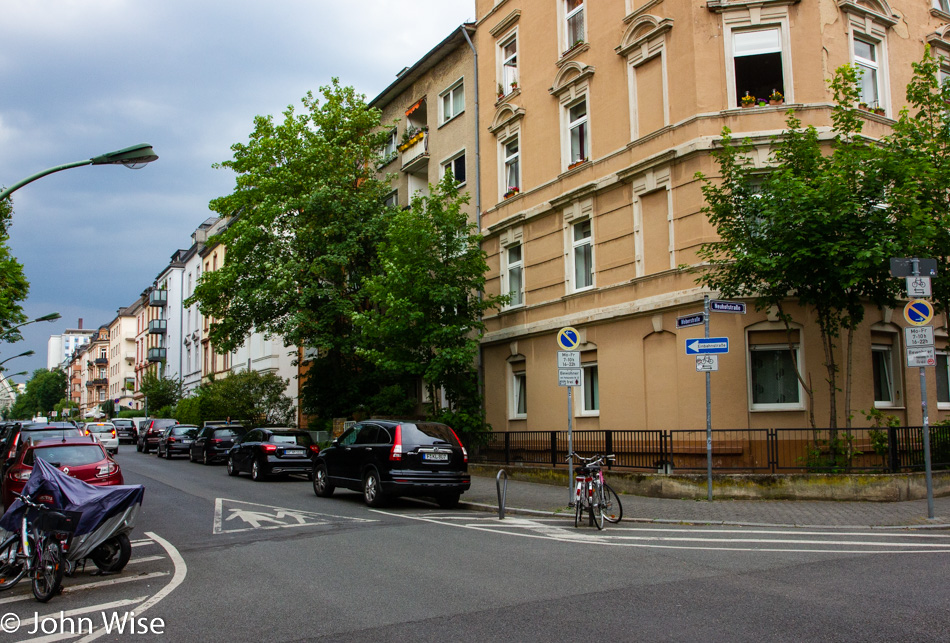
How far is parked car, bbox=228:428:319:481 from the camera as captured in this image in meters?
21.2

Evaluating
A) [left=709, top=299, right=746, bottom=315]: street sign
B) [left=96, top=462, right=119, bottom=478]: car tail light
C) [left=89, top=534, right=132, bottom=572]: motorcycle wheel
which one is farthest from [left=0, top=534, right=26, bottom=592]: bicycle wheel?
[left=709, top=299, right=746, bottom=315]: street sign

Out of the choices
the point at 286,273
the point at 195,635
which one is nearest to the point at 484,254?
the point at 286,273

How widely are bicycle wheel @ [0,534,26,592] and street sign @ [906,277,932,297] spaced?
12.4 meters

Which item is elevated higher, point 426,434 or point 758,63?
point 758,63

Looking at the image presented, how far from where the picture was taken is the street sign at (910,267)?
1189cm

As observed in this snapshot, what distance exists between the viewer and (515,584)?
7531 mm

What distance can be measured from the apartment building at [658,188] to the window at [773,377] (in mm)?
30

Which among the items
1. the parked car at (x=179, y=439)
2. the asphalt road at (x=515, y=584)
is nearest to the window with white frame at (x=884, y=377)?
the asphalt road at (x=515, y=584)

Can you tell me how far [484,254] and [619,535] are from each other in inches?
510

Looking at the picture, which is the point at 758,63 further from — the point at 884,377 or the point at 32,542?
the point at 32,542

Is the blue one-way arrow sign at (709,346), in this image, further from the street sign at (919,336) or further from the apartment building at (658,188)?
the apartment building at (658,188)

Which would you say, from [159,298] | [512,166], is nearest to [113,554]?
[512,166]

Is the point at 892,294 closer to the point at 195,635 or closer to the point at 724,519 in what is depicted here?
the point at 724,519

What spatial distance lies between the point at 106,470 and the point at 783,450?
1258 centimetres
